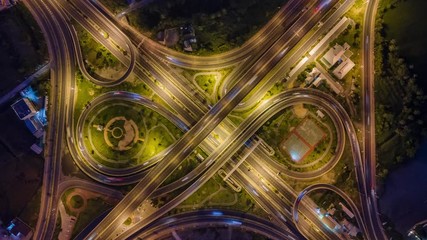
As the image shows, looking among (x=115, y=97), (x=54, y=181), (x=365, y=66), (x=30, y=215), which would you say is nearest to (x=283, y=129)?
(x=365, y=66)

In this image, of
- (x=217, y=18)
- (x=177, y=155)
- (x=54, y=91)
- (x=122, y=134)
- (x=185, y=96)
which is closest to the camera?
(x=177, y=155)

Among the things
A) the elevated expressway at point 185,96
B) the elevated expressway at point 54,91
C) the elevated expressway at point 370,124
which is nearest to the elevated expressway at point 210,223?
the elevated expressway at point 185,96

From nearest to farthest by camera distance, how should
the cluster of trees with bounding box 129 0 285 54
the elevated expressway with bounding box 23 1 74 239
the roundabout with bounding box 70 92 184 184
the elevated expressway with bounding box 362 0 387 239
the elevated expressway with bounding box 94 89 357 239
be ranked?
the elevated expressway with bounding box 362 0 387 239 < the elevated expressway with bounding box 94 89 357 239 < the elevated expressway with bounding box 23 1 74 239 < the roundabout with bounding box 70 92 184 184 < the cluster of trees with bounding box 129 0 285 54

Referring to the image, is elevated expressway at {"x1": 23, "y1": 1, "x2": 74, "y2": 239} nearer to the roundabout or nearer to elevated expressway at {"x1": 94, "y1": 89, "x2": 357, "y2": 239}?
the roundabout

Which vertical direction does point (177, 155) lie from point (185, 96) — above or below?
below

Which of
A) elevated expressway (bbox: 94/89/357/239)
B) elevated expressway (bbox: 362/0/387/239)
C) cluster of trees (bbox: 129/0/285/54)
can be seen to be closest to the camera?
elevated expressway (bbox: 362/0/387/239)

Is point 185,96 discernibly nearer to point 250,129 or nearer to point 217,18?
point 250,129

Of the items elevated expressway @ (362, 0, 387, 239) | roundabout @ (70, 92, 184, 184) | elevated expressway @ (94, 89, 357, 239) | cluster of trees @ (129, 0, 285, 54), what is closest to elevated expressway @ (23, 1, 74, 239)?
roundabout @ (70, 92, 184, 184)

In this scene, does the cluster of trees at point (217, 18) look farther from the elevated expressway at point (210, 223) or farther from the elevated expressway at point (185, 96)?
the elevated expressway at point (210, 223)

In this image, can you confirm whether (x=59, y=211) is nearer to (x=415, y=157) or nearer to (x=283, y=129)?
(x=283, y=129)

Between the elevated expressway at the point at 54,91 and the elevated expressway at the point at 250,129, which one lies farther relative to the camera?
the elevated expressway at the point at 54,91

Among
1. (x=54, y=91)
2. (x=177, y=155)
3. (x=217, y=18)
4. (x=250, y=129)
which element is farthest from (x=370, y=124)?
(x=54, y=91)
